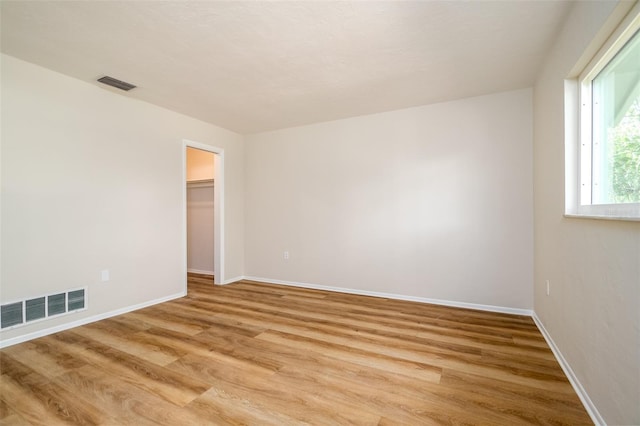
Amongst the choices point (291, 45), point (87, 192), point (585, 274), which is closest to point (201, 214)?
point (87, 192)

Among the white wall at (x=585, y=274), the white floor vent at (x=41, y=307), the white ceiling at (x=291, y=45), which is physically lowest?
the white floor vent at (x=41, y=307)

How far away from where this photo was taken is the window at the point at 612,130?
1.38 m

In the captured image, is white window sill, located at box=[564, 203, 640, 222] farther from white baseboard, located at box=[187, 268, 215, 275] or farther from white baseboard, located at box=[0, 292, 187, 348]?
white baseboard, located at box=[187, 268, 215, 275]

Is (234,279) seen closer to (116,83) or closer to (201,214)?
(201,214)

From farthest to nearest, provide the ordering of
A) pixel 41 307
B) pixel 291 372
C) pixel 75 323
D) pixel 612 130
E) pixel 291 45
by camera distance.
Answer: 1. pixel 75 323
2. pixel 41 307
3. pixel 291 45
4. pixel 291 372
5. pixel 612 130

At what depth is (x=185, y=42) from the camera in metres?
2.27

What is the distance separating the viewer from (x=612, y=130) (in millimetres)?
1604

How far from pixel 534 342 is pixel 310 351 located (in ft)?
6.35

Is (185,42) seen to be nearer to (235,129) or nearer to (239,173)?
(235,129)

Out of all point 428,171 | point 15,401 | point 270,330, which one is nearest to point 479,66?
point 428,171

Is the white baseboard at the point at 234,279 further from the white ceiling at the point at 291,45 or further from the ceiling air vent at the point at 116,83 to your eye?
the ceiling air vent at the point at 116,83

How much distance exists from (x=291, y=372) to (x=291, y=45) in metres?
2.53

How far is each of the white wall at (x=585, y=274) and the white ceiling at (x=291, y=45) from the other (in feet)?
1.22

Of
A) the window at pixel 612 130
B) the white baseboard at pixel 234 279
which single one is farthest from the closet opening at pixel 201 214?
the window at pixel 612 130
